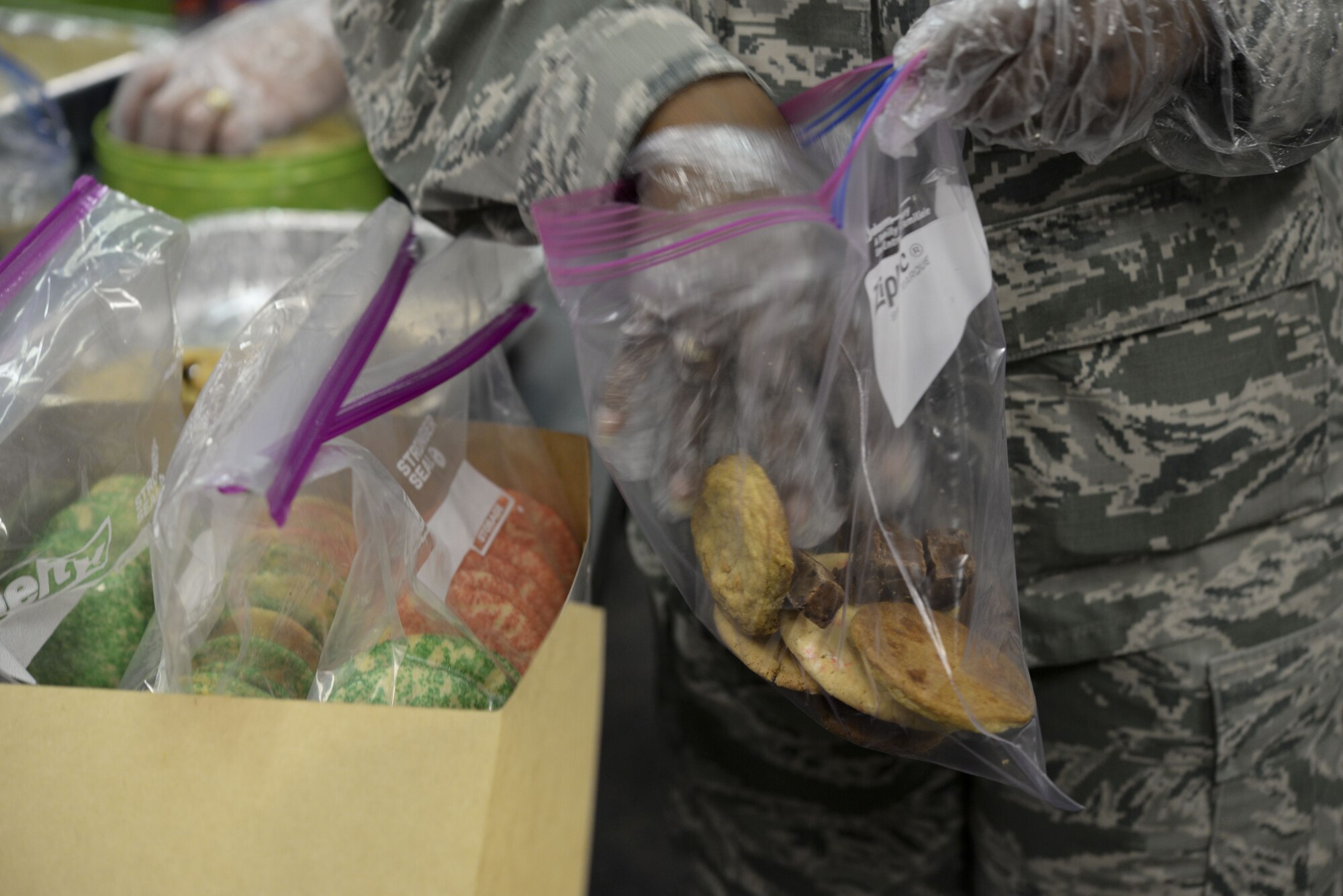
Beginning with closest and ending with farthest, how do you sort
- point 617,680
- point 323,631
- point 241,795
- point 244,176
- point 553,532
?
point 241,795 < point 323,631 < point 553,532 < point 244,176 < point 617,680

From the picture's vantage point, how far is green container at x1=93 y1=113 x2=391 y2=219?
125cm

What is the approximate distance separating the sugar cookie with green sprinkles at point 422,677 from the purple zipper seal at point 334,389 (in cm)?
11

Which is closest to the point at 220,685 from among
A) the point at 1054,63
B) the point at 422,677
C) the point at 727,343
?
the point at 422,677

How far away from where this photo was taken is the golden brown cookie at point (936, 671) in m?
0.48

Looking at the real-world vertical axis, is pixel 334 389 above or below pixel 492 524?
above

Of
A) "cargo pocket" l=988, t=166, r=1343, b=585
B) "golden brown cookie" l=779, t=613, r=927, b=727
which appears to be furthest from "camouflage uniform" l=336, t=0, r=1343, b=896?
"golden brown cookie" l=779, t=613, r=927, b=727

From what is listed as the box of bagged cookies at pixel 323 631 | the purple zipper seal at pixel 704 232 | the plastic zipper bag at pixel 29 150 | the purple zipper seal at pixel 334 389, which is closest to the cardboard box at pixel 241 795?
the box of bagged cookies at pixel 323 631

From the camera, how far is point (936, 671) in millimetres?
488

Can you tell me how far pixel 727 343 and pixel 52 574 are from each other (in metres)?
0.40

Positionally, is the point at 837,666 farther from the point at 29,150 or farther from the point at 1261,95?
the point at 29,150

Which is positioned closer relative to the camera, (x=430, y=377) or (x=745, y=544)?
(x=745, y=544)

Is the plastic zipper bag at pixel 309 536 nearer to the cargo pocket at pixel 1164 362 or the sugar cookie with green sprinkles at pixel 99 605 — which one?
the sugar cookie with green sprinkles at pixel 99 605

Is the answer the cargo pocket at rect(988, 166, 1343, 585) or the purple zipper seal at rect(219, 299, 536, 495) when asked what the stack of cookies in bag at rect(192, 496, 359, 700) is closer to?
the purple zipper seal at rect(219, 299, 536, 495)

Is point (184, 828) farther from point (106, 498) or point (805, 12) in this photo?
point (805, 12)
